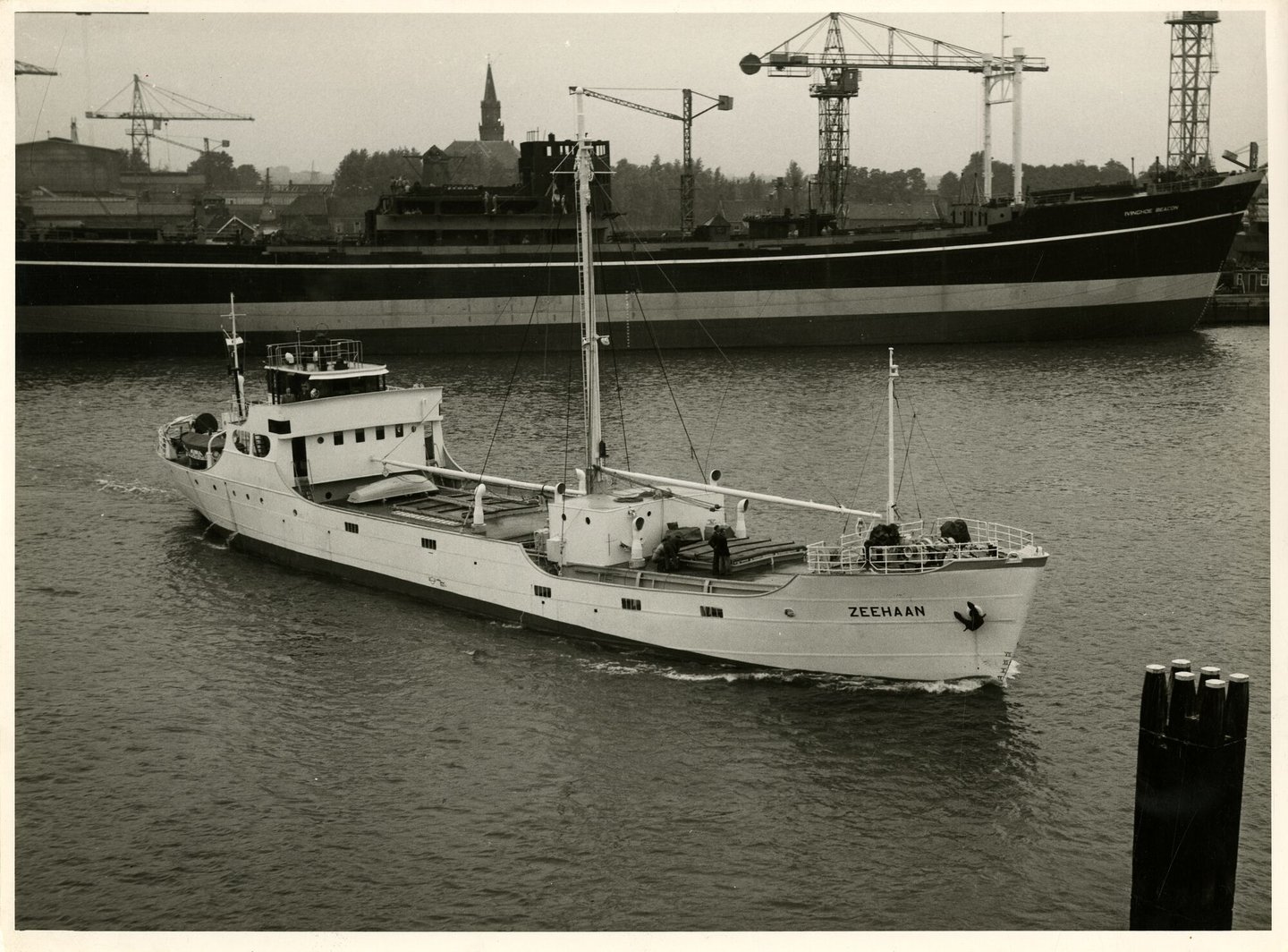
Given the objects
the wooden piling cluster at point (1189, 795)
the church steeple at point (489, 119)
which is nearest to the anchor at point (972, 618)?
the wooden piling cluster at point (1189, 795)

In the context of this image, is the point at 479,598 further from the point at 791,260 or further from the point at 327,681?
the point at 791,260

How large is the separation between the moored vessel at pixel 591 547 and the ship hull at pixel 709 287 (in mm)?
37047

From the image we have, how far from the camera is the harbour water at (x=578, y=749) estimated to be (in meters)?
17.7

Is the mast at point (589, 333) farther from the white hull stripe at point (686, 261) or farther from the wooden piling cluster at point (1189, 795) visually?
the white hull stripe at point (686, 261)

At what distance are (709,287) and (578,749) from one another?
52769 millimetres

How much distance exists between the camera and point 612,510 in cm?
2614

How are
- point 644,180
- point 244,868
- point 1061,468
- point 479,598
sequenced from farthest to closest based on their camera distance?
point 644,180, point 1061,468, point 479,598, point 244,868

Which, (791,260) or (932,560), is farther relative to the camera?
(791,260)

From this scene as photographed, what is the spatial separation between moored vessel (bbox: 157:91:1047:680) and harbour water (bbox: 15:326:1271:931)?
66 centimetres

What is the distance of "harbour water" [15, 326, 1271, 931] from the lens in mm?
17719

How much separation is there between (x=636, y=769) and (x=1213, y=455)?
27.2 metres

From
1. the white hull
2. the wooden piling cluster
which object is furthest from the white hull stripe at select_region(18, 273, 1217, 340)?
the wooden piling cluster
